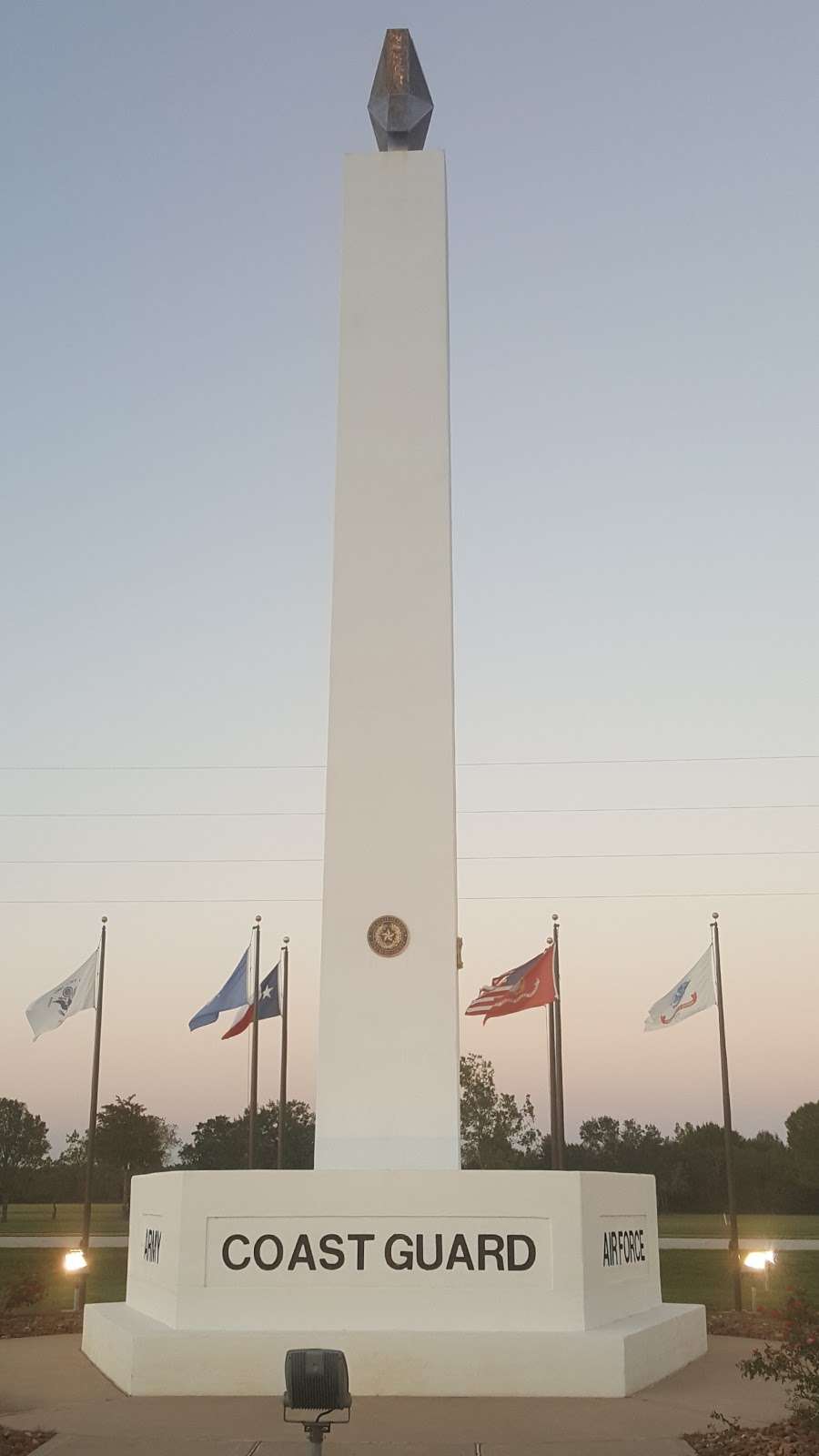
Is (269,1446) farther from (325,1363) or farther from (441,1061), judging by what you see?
(441,1061)

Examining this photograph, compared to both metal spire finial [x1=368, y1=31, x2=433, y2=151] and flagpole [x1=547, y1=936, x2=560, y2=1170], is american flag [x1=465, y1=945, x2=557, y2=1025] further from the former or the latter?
metal spire finial [x1=368, y1=31, x2=433, y2=151]

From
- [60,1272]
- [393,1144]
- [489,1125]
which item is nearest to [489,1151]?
[489,1125]

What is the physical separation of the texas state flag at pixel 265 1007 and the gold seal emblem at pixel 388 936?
8.38 metres

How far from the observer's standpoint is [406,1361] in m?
11.6

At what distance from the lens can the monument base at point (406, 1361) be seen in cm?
1149

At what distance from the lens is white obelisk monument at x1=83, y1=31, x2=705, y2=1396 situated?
11680mm

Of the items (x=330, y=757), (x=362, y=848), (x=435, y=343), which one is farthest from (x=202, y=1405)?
(x=435, y=343)

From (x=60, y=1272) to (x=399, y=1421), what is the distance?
66.8 ft

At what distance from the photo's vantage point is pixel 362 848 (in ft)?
47.1

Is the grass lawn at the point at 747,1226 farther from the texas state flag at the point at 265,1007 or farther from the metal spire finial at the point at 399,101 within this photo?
the metal spire finial at the point at 399,101

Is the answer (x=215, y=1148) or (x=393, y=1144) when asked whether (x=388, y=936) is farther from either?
(x=215, y=1148)

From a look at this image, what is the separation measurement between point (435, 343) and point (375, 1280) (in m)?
10.3

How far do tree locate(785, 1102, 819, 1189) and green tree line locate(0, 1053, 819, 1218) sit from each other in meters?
0.04

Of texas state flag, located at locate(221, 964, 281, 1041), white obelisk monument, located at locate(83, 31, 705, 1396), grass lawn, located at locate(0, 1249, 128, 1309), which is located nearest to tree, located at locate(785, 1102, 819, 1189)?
grass lawn, located at locate(0, 1249, 128, 1309)
